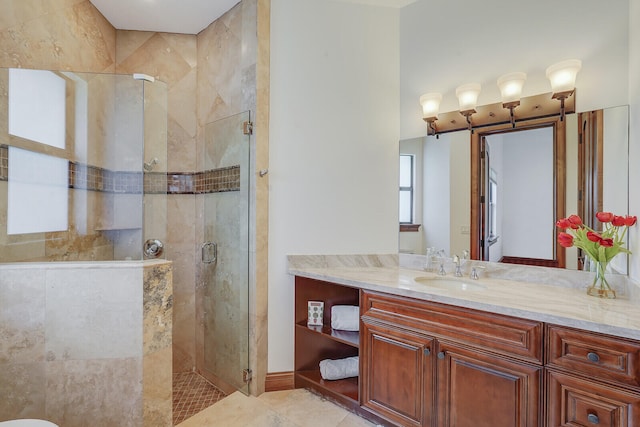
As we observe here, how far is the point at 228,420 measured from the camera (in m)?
1.98

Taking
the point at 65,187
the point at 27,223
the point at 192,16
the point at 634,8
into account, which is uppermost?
the point at 192,16

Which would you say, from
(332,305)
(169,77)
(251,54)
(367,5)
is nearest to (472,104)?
(367,5)

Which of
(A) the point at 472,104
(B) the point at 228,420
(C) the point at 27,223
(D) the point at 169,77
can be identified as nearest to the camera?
(C) the point at 27,223

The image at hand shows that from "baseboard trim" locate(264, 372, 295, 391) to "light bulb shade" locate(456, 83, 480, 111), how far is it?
7.10 feet

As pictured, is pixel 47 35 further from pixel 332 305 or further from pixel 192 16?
pixel 332 305

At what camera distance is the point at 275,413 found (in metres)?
2.04

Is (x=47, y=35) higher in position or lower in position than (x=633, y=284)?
higher

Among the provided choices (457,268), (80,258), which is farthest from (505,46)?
(80,258)

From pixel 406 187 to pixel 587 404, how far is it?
1.53 meters

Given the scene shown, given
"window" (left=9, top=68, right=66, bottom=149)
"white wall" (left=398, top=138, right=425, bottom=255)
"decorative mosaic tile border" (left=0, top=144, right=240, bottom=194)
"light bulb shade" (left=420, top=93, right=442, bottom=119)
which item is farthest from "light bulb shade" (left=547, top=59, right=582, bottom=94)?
"window" (left=9, top=68, right=66, bottom=149)

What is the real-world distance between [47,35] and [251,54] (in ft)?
3.89

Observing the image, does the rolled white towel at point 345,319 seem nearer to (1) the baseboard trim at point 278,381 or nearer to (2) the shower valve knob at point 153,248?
(1) the baseboard trim at point 278,381

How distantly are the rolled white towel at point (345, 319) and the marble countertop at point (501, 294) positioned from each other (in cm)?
26

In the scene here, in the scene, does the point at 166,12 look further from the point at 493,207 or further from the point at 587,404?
the point at 587,404
